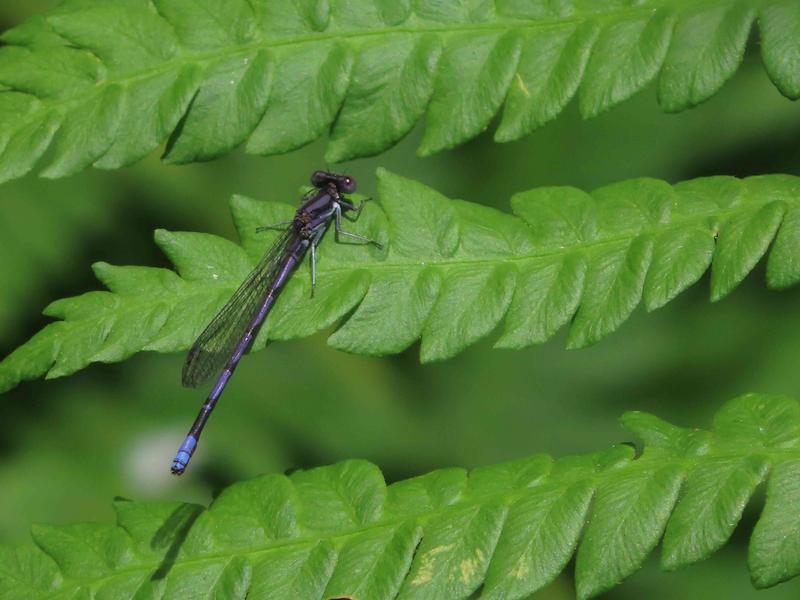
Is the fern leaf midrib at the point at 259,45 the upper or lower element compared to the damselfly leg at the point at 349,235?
upper

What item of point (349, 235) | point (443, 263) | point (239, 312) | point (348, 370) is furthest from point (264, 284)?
point (348, 370)

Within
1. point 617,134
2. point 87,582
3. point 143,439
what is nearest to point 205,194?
point 143,439

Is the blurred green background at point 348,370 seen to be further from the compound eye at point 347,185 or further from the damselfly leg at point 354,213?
the damselfly leg at point 354,213

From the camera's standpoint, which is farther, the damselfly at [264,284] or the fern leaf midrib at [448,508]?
the damselfly at [264,284]

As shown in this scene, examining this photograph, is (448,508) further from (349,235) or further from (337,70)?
(337,70)

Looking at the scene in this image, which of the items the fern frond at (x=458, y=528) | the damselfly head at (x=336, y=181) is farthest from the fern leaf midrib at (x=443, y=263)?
the damselfly head at (x=336, y=181)

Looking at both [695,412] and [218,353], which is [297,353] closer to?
[218,353]

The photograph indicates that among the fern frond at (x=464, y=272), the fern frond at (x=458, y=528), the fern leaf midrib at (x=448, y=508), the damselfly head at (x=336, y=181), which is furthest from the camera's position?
the damselfly head at (x=336, y=181)

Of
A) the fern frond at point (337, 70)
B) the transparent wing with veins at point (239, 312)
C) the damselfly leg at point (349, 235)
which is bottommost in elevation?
the transparent wing with veins at point (239, 312)
